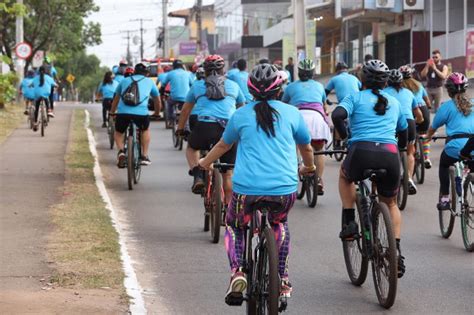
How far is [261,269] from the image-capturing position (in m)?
6.64

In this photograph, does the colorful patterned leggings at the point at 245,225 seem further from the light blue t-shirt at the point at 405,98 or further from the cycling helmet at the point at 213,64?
the light blue t-shirt at the point at 405,98

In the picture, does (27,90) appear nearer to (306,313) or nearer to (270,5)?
(306,313)

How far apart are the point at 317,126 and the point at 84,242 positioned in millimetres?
4619

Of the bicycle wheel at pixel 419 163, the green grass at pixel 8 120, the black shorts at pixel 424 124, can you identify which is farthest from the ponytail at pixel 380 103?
the green grass at pixel 8 120

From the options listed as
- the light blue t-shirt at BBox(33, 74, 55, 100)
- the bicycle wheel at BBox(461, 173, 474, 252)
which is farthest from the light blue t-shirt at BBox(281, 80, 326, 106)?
the light blue t-shirt at BBox(33, 74, 55, 100)

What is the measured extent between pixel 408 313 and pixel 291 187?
5.13ft

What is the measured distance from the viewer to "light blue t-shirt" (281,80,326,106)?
14469 millimetres

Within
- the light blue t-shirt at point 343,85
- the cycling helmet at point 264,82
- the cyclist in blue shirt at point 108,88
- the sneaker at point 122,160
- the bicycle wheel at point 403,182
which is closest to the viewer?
the cycling helmet at point 264,82

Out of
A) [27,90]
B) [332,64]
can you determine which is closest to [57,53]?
[332,64]

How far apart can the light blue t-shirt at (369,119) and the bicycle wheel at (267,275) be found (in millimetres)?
2081

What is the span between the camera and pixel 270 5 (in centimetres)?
7244

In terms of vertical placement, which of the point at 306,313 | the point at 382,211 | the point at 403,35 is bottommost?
the point at 306,313

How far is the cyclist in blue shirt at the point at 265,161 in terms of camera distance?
6863 mm

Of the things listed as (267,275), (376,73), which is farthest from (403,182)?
(267,275)
